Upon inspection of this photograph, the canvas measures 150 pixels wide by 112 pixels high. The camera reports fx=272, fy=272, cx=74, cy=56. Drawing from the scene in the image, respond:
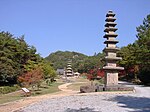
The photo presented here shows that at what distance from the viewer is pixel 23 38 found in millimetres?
60469

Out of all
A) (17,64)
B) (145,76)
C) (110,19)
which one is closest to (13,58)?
(17,64)

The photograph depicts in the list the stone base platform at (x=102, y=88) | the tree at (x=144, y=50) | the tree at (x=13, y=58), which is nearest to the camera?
the stone base platform at (x=102, y=88)

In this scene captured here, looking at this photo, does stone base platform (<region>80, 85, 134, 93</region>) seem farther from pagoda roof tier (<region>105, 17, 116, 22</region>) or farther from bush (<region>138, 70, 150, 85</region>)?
bush (<region>138, 70, 150, 85</region>)

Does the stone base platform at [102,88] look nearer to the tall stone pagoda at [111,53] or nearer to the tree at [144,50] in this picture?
the tall stone pagoda at [111,53]

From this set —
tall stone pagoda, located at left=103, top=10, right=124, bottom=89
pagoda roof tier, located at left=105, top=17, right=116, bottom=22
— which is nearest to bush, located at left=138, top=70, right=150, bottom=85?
tall stone pagoda, located at left=103, top=10, right=124, bottom=89

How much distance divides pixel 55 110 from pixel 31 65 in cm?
3506

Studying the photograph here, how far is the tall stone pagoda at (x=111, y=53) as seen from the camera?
28.0 m

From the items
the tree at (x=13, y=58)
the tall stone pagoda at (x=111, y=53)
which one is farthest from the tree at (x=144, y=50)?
the tree at (x=13, y=58)

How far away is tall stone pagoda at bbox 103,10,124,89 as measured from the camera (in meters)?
28.0

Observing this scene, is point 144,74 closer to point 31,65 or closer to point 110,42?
point 110,42

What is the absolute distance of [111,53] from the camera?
2856 centimetres

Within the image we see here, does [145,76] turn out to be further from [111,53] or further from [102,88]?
[102,88]

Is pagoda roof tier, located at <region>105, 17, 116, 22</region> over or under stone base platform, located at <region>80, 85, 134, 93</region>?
over

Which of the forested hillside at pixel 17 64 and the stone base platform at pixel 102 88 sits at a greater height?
the forested hillside at pixel 17 64
